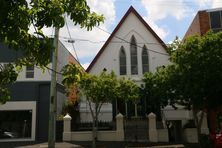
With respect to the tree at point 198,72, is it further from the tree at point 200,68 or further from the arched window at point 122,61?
the arched window at point 122,61

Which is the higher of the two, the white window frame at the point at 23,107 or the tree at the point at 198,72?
the tree at the point at 198,72

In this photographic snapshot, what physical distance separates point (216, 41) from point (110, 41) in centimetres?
1360

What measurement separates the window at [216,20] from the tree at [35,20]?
101ft

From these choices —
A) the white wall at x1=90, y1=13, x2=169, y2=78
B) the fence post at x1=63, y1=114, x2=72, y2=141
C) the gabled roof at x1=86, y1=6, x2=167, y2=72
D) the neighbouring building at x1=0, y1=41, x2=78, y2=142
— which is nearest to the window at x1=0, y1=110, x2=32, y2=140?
the neighbouring building at x1=0, y1=41, x2=78, y2=142

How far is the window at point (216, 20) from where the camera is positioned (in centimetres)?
3452

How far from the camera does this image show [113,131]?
87.4ft

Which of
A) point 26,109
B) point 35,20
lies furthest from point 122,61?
point 35,20

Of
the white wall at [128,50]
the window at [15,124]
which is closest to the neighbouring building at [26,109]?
the window at [15,124]

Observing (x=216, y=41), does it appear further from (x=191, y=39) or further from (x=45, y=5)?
(x=45, y=5)

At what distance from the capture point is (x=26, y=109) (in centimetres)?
2919

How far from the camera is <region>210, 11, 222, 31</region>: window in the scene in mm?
34516

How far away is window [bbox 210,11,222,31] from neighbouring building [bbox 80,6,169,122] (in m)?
5.28

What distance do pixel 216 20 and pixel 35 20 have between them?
31.9m

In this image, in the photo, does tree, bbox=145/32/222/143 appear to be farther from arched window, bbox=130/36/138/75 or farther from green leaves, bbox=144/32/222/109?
arched window, bbox=130/36/138/75
